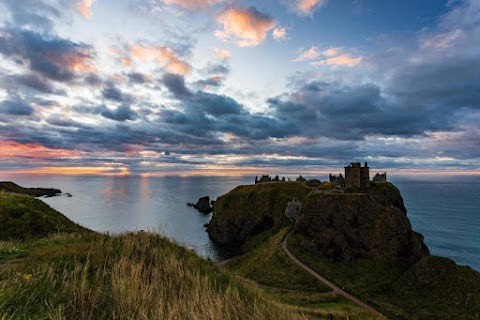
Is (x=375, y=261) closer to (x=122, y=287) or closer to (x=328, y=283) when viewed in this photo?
(x=328, y=283)

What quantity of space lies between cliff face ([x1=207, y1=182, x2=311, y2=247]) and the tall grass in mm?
100180

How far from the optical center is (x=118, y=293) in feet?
21.8

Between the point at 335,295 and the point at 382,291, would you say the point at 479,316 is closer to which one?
the point at 382,291

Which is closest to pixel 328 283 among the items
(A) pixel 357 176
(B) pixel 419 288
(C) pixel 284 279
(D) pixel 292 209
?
(C) pixel 284 279

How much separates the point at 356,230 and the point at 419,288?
21.7 m

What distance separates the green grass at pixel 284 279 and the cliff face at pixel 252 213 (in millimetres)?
35431

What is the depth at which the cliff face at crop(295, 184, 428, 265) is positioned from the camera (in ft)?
209

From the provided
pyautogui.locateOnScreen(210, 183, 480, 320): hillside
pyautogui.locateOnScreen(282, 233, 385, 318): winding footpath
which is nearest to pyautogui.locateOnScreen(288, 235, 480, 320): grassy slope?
pyautogui.locateOnScreen(210, 183, 480, 320): hillside

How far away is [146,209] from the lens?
538 ft

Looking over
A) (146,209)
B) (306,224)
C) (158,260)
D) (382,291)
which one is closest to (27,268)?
(158,260)

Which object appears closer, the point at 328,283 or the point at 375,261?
the point at 328,283

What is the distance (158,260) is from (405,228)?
234ft

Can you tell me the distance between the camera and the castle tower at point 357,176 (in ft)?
Answer: 310

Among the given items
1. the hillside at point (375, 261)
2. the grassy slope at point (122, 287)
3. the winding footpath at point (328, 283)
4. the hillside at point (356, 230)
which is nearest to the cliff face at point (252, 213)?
the hillside at point (375, 261)
